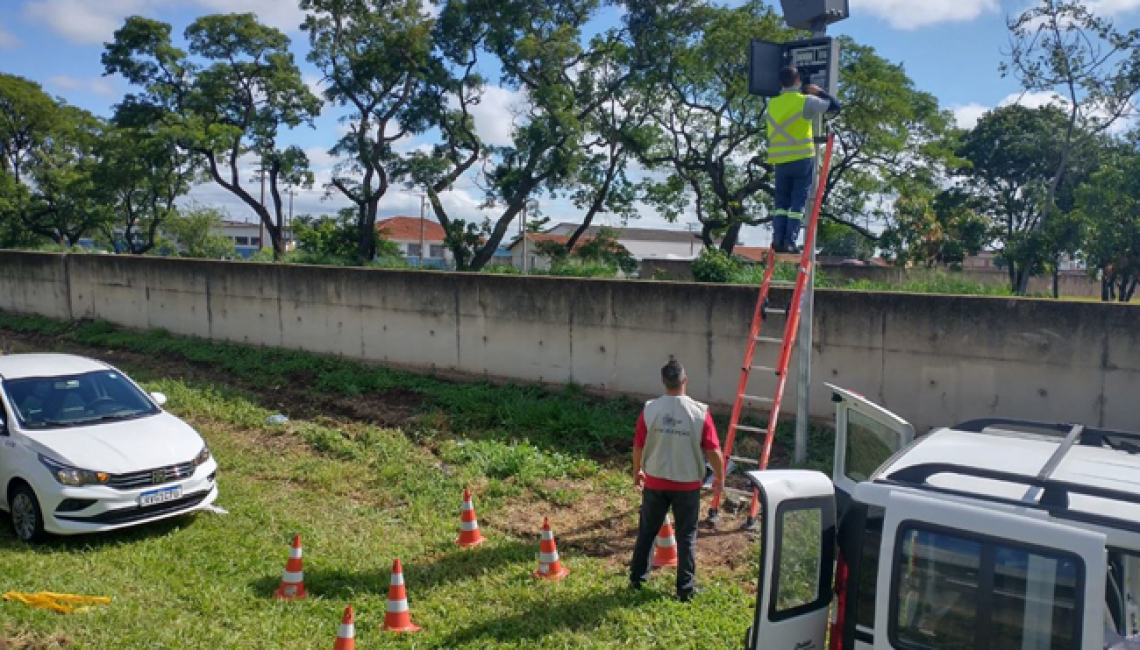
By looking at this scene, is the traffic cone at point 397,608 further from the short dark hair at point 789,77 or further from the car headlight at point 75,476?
the short dark hair at point 789,77

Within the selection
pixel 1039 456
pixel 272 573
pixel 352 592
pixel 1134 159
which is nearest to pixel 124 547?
pixel 272 573

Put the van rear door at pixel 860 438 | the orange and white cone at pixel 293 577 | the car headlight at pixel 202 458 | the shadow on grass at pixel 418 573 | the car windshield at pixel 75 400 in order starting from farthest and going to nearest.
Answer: the car windshield at pixel 75 400 → the car headlight at pixel 202 458 → the shadow on grass at pixel 418 573 → the orange and white cone at pixel 293 577 → the van rear door at pixel 860 438

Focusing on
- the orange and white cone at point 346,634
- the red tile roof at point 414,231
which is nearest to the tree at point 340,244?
the orange and white cone at point 346,634

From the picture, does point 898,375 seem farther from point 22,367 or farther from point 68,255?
point 68,255

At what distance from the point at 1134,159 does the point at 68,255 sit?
2268 cm

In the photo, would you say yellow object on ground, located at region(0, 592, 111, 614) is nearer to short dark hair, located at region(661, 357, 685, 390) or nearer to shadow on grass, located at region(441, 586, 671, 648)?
shadow on grass, located at region(441, 586, 671, 648)

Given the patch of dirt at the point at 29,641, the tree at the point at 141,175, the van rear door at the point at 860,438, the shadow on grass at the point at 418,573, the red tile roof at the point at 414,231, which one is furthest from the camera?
the red tile roof at the point at 414,231

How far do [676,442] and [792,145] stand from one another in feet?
8.83

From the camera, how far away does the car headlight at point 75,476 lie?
6.76 meters

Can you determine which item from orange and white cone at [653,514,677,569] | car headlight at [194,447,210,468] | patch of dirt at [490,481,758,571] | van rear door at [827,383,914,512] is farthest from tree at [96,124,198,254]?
van rear door at [827,383,914,512]

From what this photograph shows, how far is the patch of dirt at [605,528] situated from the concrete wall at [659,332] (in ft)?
9.10

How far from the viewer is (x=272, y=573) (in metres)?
6.35

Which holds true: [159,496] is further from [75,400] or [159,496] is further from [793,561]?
[793,561]

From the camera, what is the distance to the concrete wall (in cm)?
833
